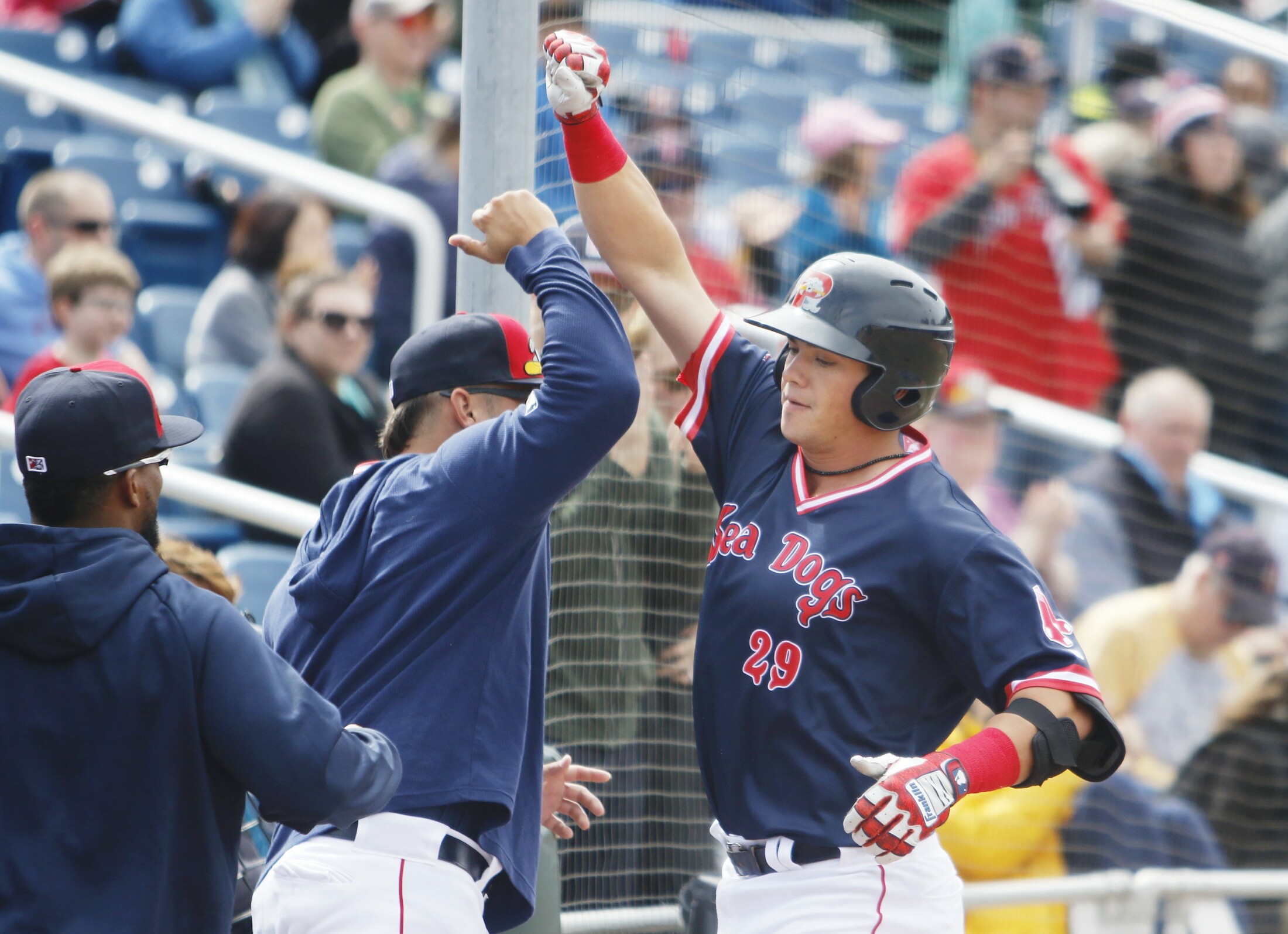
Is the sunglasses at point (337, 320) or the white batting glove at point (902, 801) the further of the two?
the sunglasses at point (337, 320)

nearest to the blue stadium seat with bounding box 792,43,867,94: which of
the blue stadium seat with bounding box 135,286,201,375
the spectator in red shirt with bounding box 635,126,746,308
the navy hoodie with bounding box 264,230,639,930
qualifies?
the spectator in red shirt with bounding box 635,126,746,308

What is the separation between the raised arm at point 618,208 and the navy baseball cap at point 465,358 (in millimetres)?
268

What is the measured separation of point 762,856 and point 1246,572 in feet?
12.0

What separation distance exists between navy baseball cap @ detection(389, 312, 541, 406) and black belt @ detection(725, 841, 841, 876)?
851 mm

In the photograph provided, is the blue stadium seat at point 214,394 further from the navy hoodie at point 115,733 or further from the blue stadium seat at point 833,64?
the blue stadium seat at point 833,64

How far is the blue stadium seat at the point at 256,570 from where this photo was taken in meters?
4.42

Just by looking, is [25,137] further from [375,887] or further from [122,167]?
[375,887]

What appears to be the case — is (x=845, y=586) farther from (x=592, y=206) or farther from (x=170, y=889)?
(x=170, y=889)

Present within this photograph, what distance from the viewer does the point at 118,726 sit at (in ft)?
7.04

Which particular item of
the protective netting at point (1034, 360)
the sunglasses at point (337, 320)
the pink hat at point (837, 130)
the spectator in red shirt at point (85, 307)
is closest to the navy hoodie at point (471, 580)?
the protective netting at point (1034, 360)

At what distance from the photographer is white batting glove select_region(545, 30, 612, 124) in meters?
2.71

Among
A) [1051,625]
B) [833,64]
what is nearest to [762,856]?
[1051,625]

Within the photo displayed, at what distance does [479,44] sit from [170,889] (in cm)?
167

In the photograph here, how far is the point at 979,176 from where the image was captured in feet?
20.8
